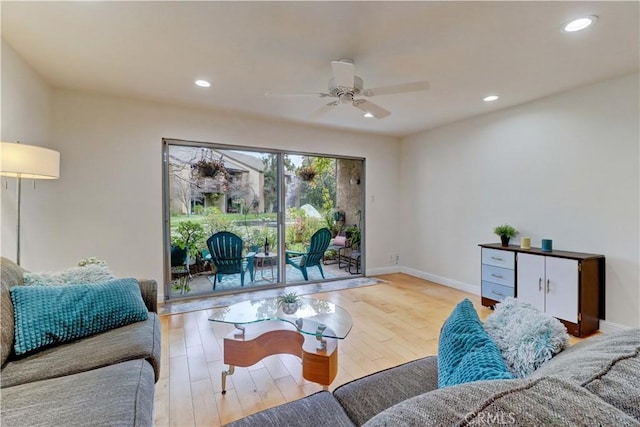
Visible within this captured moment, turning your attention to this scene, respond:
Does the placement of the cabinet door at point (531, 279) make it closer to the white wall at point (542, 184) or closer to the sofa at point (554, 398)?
the white wall at point (542, 184)

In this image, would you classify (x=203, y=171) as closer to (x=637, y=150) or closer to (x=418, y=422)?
(x=418, y=422)

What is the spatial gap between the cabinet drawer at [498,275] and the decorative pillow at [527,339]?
2.62 m

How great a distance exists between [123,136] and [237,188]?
146 centimetres

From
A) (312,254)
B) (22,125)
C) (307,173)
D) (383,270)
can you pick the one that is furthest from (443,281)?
(22,125)

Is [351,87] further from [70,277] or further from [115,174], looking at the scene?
[115,174]

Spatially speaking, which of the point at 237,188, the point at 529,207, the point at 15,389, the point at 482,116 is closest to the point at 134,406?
the point at 15,389

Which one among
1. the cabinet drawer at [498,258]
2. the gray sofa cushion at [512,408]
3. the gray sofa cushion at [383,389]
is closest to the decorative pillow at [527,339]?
the gray sofa cushion at [383,389]

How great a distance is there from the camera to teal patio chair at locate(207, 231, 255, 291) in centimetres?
403

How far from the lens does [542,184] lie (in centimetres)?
338

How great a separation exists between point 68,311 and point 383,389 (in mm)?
1670

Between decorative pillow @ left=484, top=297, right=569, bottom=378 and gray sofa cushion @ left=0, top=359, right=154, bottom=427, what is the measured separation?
1.28m

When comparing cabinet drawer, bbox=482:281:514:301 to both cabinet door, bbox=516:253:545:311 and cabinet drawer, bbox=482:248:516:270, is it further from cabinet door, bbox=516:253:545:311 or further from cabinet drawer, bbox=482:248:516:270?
cabinet drawer, bbox=482:248:516:270

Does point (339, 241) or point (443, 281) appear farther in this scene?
point (339, 241)

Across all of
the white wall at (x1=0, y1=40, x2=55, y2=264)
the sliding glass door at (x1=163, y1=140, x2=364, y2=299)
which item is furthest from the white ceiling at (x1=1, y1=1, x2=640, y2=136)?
the sliding glass door at (x1=163, y1=140, x2=364, y2=299)
